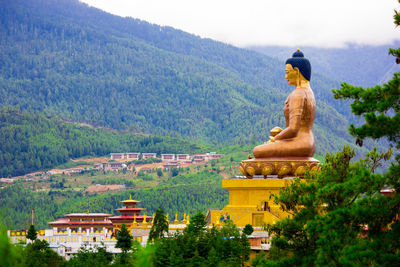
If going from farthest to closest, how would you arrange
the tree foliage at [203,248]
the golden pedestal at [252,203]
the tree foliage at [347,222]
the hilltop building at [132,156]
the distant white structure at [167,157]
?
the hilltop building at [132,156], the distant white structure at [167,157], the golden pedestal at [252,203], the tree foliage at [203,248], the tree foliage at [347,222]

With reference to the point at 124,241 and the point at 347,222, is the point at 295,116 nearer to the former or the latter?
the point at 124,241

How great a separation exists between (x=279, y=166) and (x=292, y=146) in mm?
749

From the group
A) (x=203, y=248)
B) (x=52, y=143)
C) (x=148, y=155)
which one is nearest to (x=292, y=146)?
(x=203, y=248)

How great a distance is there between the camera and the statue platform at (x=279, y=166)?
25484 millimetres

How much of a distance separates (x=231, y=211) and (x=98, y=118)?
150093 millimetres

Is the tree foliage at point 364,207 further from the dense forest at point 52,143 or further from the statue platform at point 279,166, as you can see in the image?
the dense forest at point 52,143

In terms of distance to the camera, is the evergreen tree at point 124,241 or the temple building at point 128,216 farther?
the temple building at point 128,216

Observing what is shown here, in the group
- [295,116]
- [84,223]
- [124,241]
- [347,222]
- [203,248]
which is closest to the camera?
[347,222]

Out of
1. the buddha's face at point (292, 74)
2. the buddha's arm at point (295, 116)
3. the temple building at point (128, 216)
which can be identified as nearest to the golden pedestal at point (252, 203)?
the buddha's arm at point (295, 116)

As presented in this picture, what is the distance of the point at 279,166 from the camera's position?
25594 millimetres

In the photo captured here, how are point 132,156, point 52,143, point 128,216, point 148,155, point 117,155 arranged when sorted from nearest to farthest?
1. point 128,216
2. point 132,156
3. point 117,155
4. point 52,143
5. point 148,155

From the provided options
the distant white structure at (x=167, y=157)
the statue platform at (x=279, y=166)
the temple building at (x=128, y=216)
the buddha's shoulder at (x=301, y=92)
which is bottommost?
the temple building at (x=128, y=216)

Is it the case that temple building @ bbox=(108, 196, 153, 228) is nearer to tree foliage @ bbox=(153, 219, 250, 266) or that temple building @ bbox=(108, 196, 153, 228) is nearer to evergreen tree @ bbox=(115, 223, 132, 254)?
evergreen tree @ bbox=(115, 223, 132, 254)

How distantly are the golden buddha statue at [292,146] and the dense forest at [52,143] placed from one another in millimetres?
101129
